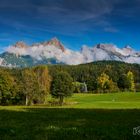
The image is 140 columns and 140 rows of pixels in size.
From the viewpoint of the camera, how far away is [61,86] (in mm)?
134625

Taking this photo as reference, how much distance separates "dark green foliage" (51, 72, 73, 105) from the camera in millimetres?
135000

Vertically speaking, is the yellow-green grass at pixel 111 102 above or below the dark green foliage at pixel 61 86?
below

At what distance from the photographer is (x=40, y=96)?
421 ft

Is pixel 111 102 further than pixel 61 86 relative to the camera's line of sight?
No

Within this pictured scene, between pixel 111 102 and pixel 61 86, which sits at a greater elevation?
pixel 61 86

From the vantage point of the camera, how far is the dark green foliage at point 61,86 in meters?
135

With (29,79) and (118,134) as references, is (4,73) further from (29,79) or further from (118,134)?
(118,134)

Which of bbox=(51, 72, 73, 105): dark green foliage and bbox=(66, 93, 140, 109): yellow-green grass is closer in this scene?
bbox=(66, 93, 140, 109): yellow-green grass

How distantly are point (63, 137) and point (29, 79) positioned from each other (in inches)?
4436

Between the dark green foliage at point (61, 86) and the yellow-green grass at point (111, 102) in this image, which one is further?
the dark green foliage at point (61, 86)

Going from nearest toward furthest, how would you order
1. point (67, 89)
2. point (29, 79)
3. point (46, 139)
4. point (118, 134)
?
point (46, 139), point (118, 134), point (29, 79), point (67, 89)

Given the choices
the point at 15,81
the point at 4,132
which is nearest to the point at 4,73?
the point at 15,81

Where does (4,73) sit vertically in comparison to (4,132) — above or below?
above

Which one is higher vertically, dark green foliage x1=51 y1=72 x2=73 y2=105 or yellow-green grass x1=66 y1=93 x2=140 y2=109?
dark green foliage x1=51 y1=72 x2=73 y2=105
